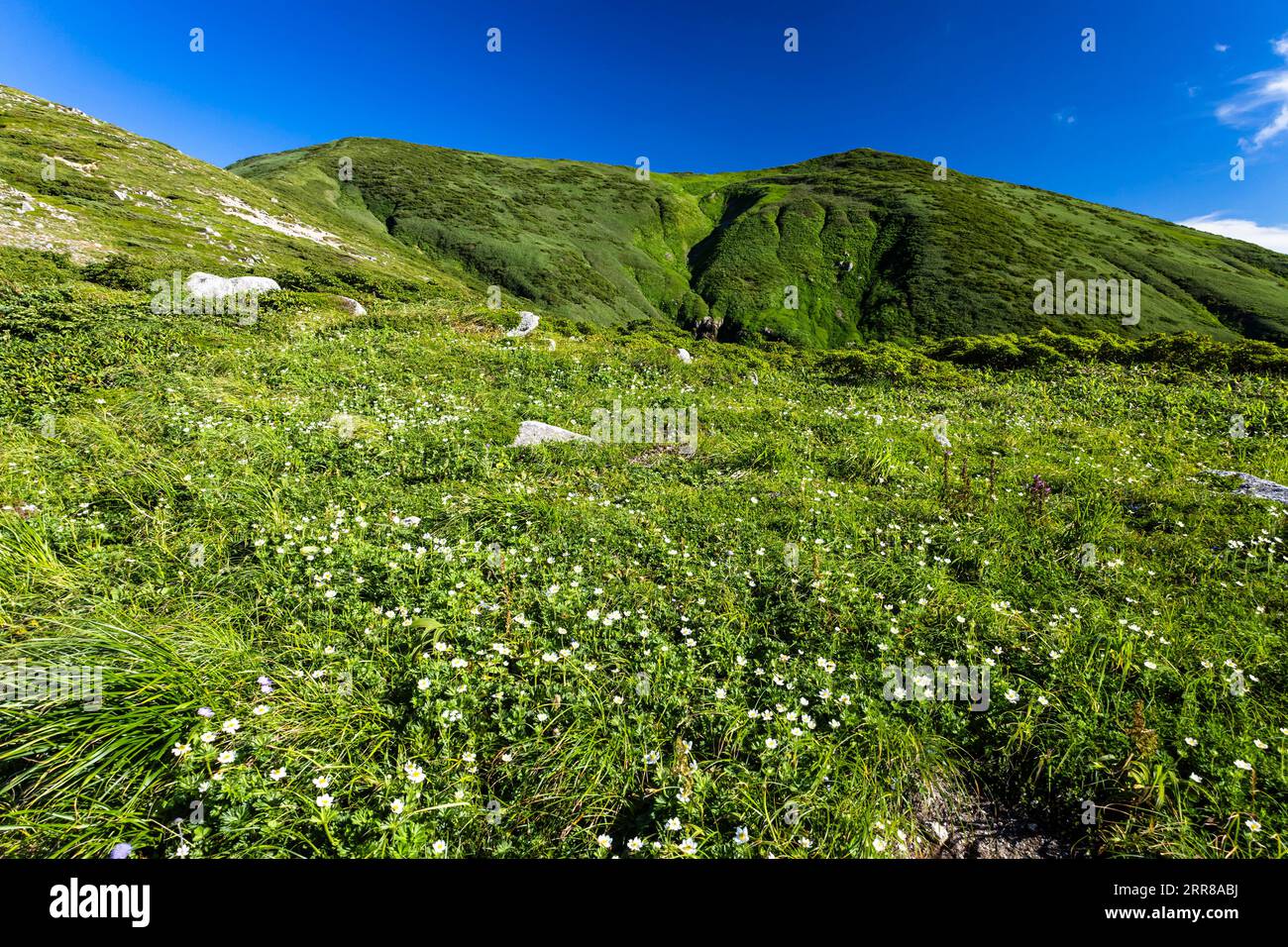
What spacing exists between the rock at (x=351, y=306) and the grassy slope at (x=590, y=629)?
10.3 metres

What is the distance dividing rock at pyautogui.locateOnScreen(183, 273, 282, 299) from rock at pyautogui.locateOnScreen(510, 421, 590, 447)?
719 inches

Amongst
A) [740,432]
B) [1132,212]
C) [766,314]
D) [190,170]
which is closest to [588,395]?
[740,432]

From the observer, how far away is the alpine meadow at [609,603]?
3.59m

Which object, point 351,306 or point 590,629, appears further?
point 351,306

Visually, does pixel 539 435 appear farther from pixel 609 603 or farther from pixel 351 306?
pixel 351 306

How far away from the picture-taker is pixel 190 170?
83625 millimetres

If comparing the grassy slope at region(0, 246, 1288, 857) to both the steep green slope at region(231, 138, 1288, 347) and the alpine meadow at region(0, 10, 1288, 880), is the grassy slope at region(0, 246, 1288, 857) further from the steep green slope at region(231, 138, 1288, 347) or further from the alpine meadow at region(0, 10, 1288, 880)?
the steep green slope at region(231, 138, 1288, 347)

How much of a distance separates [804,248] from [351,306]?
362 feet

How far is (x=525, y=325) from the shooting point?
21031 millimetres

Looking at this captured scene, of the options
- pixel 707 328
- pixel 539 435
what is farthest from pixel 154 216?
pixel 707 328

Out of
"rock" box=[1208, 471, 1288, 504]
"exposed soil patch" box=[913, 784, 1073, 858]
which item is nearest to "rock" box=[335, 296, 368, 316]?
"exposed soil patch" box=[913, 784, 1073, 858]

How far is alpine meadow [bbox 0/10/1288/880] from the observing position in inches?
141

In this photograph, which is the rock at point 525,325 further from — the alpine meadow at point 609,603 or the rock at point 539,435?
the rock at point 539,435

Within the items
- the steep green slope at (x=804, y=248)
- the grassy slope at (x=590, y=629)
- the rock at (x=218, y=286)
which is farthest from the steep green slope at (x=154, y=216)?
the grassy slope at (x=590, y=629)
